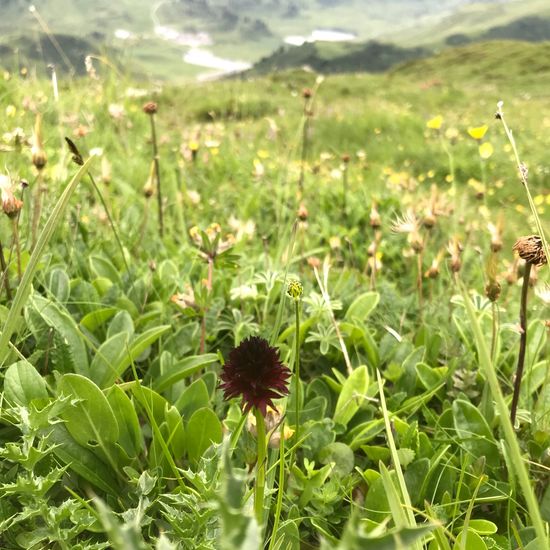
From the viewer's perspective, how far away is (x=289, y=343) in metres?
1.78

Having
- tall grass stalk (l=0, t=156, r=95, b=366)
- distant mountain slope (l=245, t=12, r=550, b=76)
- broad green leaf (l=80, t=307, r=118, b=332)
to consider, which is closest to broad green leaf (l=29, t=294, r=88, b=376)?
broad green leaf (l=80, t=307, r=118, b=332)

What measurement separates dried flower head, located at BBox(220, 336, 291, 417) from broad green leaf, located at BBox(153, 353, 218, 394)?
59 centimetres

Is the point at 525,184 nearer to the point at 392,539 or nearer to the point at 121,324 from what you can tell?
the point at 392,539

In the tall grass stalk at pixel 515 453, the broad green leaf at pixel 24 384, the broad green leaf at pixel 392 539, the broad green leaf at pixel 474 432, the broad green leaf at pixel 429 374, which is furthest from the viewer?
the broad green leaf at pixel 429 374

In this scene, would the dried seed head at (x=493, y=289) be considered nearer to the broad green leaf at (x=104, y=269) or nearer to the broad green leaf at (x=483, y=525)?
the broad green leaf at (x=483, y=525)

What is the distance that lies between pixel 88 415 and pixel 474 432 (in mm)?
936

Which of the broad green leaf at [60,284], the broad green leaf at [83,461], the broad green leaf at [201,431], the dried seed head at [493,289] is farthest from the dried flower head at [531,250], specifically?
the broad green leaf at [60,284]

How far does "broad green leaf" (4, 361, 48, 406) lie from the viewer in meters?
1.25

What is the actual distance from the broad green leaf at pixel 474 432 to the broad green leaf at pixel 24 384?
1002mm

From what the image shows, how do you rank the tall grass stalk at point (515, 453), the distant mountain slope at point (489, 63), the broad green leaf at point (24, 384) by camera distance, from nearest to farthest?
the tall grass stalk at point (515, 453)
the broad green leaf at point (24, 384)
the distant mountain slope at point (489, 63)

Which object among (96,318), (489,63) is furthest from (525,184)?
(489,63)

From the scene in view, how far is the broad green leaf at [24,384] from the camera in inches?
49.3

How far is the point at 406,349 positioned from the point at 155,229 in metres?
1.54

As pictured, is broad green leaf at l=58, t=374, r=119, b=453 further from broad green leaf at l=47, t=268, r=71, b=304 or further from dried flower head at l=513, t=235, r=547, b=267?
dried flower head at l=513, t=235, r=547, b=267
